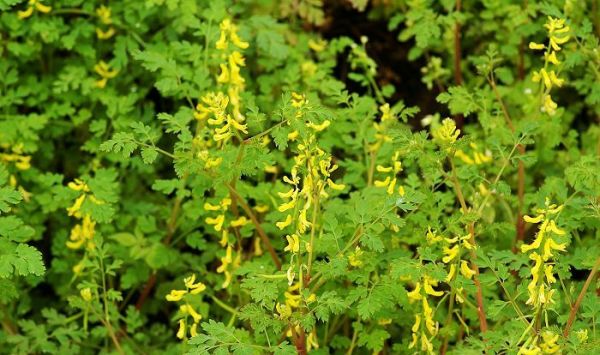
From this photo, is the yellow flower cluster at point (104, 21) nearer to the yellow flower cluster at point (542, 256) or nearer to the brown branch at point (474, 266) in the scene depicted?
the brown branch at point (474, 266)

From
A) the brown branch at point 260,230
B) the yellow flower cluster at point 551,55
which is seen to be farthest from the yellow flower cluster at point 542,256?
the brown branch at point 260,230

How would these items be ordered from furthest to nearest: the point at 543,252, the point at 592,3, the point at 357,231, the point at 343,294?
1. the point at 592,3
2. the point at 343,294
3. the point at 357,231
4. the point at 543,252

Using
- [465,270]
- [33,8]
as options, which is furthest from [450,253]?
[33,8]

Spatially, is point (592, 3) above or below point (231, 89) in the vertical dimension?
above

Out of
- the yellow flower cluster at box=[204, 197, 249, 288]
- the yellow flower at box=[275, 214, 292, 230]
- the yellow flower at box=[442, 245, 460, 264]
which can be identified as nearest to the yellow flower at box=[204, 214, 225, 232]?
the yellow flower cluster at box=[204, 197, 249, 288]

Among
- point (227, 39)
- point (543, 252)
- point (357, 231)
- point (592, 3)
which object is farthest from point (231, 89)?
point (592, 3)

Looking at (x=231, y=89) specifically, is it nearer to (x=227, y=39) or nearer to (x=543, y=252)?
(x=227, y=39)

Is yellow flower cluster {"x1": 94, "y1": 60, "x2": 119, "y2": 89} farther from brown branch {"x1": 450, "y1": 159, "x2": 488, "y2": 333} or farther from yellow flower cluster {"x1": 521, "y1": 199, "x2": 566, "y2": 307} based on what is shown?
yellow flower cluster {"x1": 521, "y1": 199, "x2": 566, "y2": 307}

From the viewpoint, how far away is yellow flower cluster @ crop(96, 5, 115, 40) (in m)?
4.19

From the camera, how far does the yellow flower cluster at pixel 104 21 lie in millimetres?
4191

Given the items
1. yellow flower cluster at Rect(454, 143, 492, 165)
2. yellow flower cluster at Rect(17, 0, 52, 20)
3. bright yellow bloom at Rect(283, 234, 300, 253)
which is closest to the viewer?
bright yellow bloom at Rect(283, 234, 300, 253)

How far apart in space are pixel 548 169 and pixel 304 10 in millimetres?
1434

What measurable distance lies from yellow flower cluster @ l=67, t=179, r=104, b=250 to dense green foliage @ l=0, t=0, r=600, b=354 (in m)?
0.01

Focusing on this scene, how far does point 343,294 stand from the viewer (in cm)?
329
